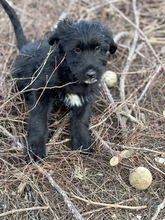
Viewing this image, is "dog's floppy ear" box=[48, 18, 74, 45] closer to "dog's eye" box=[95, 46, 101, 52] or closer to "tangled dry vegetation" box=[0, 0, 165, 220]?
"dog's eye" box=[95, 46, 101, 52]

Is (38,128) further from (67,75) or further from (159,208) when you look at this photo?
(159,208)

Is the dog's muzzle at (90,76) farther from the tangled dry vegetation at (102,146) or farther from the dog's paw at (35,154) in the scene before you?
the dog's paw at (35,154)

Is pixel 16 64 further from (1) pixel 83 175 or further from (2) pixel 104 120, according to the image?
(1) pixel 83 175

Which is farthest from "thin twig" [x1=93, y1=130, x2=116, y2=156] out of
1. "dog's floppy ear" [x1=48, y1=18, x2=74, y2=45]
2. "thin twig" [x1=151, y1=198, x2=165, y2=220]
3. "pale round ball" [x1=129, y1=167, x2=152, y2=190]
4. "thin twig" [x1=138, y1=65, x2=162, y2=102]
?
"dog's floppy ear" [x1=48, y1=18, x2=74, y2=45]

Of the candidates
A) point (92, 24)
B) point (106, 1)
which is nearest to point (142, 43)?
point (106, 1)

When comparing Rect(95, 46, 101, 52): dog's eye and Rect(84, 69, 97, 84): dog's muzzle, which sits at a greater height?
Rect(95, 46, 101, 52): dog's eye

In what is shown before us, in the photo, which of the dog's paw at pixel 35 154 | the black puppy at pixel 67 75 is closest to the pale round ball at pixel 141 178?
the black puppy at pixel 67 75

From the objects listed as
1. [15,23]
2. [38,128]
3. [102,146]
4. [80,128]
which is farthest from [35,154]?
[15,23]
